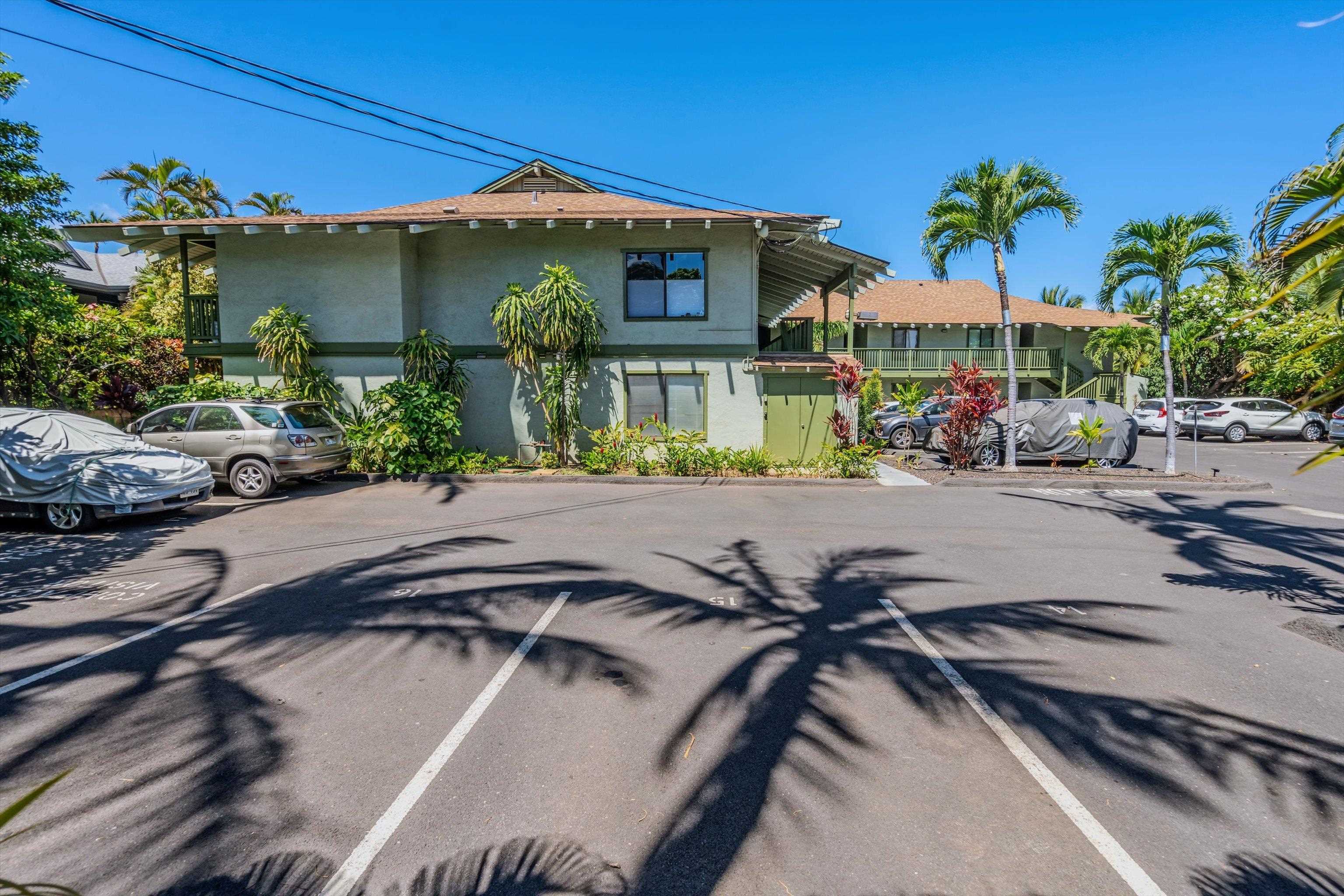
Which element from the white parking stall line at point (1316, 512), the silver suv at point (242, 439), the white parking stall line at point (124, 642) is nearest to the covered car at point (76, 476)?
the silver suv at point (242, 439)

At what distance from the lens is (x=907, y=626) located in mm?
5723

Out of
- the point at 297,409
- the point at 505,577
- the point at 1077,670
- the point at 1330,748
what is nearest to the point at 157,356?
the point at 297,409

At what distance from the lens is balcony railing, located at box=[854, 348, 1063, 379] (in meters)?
29.6

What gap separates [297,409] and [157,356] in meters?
9.97

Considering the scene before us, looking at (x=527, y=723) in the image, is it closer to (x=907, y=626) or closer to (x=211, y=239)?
(x=907, y=626)

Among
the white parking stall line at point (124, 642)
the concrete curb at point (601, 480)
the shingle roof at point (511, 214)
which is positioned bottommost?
the white parking stall line at point (124, 642)

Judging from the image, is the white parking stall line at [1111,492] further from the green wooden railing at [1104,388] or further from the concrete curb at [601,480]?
the green wooden railing at [1104,388]

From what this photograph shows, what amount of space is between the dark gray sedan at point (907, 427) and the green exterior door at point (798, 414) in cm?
508

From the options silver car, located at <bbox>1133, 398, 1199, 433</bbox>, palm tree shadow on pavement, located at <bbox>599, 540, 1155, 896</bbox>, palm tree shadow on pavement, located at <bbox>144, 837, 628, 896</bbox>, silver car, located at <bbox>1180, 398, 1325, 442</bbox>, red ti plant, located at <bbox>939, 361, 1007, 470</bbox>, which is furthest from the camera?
silver car, located at <bbox>1133, 398, 1199, 433</bbox>

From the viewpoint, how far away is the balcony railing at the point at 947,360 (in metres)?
29.6

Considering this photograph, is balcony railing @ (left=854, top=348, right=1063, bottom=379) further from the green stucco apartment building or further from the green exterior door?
the green exterior door

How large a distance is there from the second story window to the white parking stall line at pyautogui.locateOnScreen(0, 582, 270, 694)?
10744 mm

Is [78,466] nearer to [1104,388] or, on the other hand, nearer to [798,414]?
[798,414]

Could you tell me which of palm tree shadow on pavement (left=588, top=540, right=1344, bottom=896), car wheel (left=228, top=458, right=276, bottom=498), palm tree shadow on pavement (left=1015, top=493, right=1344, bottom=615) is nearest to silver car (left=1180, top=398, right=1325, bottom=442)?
palm tree shadow on pavement (left=1015, top=493, right=1344, bottom=615)
